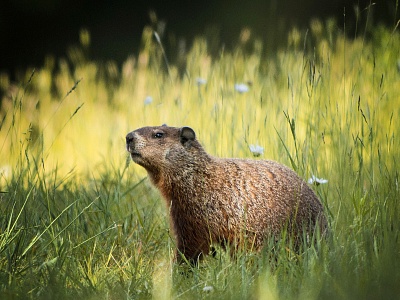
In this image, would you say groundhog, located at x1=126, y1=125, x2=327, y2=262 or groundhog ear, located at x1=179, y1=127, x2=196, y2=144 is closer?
groundhog, located at x1=126, y1=125, x2=327, y2=262

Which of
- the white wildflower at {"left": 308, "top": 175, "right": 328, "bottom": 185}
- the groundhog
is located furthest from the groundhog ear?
the white wildflower at {"left": 308, "top": 175, "right": 328, "bottom": 185}

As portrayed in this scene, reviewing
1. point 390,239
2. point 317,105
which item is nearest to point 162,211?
point 317,105

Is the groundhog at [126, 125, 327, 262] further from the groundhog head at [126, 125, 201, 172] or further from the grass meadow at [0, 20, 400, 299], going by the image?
the grass meadow at [0, 20, 400, 299]

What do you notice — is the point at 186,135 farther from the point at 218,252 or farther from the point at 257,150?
the point at 218,252

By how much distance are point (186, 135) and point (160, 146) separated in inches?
6.9

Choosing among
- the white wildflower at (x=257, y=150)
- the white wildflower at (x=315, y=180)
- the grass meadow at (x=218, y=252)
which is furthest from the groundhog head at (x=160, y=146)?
the white wildflower at (x=315, y=180)

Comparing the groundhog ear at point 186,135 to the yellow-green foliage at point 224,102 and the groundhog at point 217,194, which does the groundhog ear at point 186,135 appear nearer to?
the groundhog at point 217,194

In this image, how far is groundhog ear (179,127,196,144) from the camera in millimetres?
3967

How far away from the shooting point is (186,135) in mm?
3969

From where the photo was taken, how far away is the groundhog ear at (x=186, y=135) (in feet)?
13.0

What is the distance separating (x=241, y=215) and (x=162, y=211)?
861 millimetres

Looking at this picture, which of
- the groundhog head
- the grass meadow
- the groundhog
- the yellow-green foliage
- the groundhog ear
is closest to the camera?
the grass meadow

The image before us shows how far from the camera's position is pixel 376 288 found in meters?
2.66

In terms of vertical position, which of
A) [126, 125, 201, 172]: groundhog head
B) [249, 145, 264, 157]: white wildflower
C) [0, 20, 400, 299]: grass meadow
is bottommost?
[0, 20, 400, 299]: grass meadow
